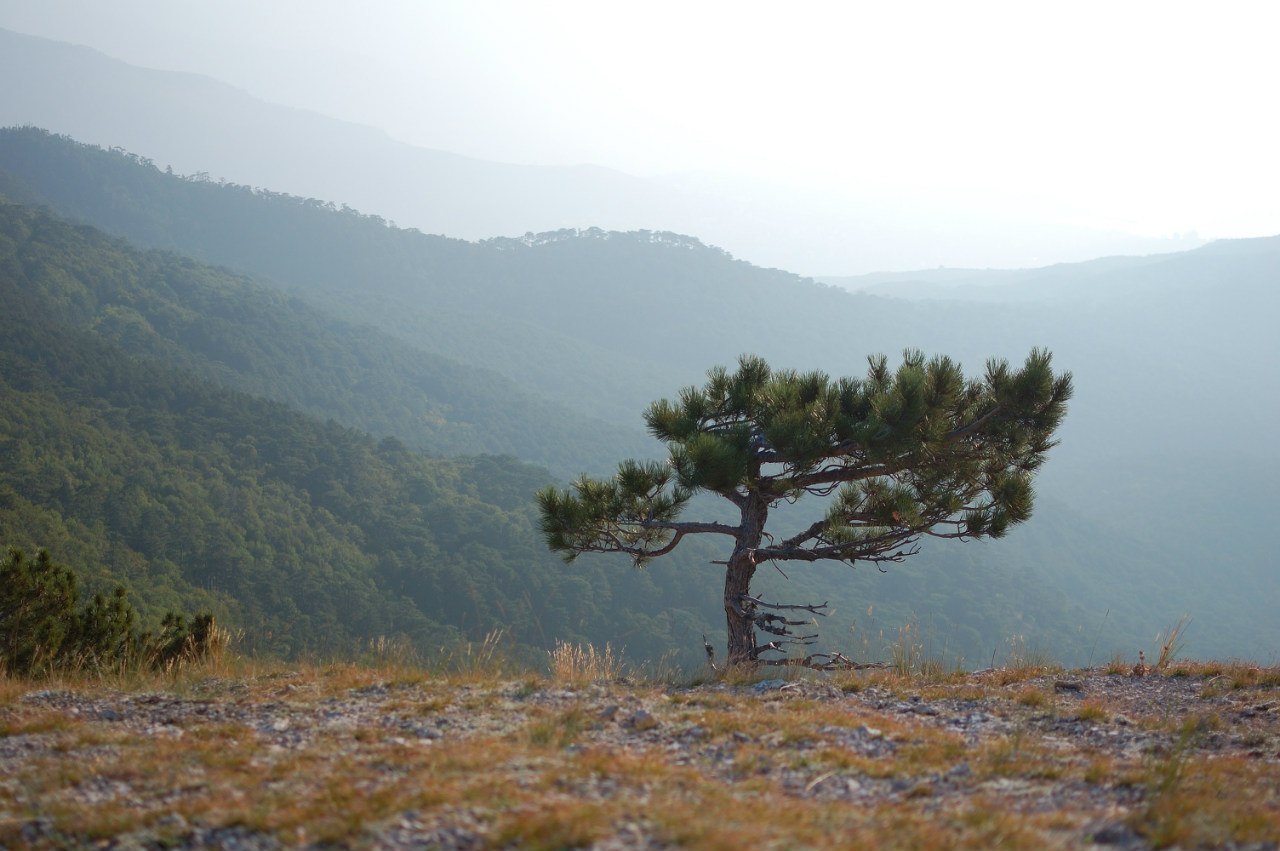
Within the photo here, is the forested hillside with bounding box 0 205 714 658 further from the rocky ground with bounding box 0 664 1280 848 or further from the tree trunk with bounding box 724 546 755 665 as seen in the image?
the rocky ground with bounding box 0 664 1280 848

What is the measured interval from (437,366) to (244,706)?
396ft

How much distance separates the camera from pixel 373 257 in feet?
579

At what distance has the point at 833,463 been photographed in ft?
28.7

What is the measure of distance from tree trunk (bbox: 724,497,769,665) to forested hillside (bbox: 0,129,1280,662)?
84.3 m

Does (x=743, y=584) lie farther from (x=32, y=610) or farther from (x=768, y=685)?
(x=32, y=610)

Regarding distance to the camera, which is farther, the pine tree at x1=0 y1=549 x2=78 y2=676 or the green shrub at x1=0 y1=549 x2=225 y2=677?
the pine tree at x1=0 y1=549 x2=78 y2=676

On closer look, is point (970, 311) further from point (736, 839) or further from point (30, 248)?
point (736, 839)

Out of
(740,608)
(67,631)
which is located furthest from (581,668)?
(67,631)

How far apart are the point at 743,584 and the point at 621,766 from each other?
172 inches

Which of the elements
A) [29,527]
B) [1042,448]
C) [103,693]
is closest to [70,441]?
[29,527]

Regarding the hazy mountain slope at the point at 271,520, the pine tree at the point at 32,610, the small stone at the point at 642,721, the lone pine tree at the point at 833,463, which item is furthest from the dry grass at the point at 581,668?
the hazy mountain slope at the point at 271,520

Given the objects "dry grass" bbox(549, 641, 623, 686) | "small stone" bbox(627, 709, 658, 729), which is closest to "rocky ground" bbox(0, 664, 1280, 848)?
"small stone" bbox(627, 709, 658, 729)

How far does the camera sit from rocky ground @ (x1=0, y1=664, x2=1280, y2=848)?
3451mm

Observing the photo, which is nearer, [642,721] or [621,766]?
[621,766]
